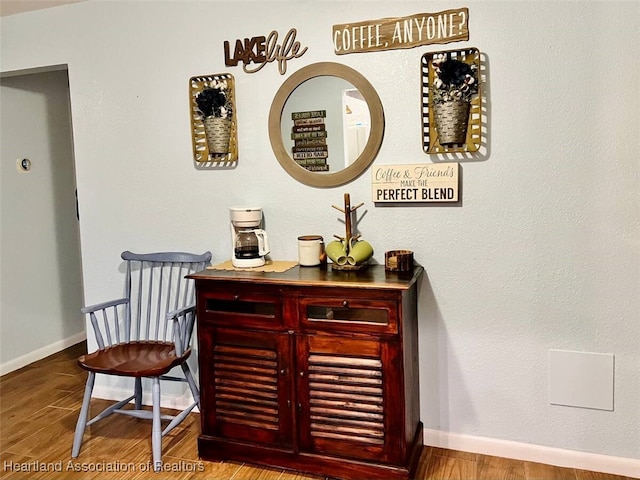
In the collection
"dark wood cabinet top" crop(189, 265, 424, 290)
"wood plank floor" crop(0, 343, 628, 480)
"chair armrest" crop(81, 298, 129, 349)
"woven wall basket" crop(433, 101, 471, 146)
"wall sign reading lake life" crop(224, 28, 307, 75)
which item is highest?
"wall sign reading lake life" crop(224, 28, 307, 75)

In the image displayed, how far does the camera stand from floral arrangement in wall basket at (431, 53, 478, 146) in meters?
2.40

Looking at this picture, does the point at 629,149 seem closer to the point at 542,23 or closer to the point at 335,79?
the point at 542,23

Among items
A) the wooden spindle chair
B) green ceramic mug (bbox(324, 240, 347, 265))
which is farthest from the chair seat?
green ceramic mug (bbox(324, 240, 347, 265))

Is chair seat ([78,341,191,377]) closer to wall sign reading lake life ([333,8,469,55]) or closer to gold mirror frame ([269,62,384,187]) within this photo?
gold mirror frame ([269,62,384,187])

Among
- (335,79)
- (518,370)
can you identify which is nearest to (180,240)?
(335,79)

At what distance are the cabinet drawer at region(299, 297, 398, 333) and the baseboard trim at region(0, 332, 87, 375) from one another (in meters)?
2.47

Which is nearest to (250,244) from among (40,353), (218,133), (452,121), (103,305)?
(218,133)

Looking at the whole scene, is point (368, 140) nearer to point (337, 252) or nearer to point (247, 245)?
Answer: point (337, 252)

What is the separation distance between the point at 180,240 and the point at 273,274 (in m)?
0.79

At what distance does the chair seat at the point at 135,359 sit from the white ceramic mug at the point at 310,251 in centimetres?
72

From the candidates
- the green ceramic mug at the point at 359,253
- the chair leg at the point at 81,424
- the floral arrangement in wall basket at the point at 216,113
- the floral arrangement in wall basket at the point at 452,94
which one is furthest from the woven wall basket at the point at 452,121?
the chair leg at the point at 81,424

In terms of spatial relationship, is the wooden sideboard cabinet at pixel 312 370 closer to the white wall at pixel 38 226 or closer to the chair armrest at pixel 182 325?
the chair armrest at pixel 182 325

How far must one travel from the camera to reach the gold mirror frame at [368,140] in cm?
258

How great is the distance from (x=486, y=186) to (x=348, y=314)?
82 cm
